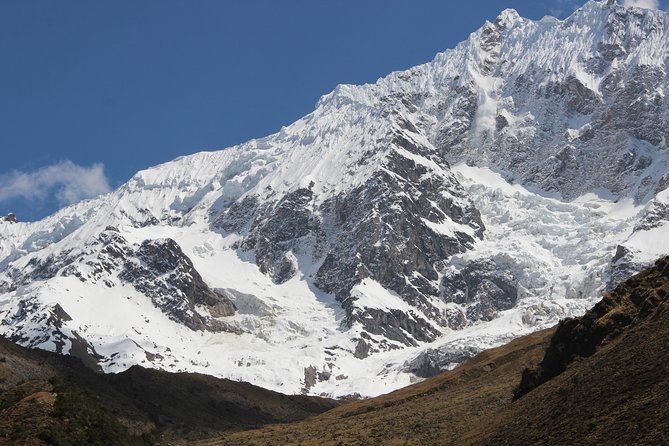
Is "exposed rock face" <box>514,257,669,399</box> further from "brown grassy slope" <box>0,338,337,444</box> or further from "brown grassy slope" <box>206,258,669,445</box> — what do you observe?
"brown grassy slope" <box>0,338,337,444</box>

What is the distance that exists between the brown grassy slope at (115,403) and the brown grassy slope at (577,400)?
1968 cm

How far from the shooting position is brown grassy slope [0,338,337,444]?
2352 inches

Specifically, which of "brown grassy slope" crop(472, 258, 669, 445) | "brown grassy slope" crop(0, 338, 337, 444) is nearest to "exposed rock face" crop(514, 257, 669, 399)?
"brown grassy slope" crop(472, 258, 669, 445)

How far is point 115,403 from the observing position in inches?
5037

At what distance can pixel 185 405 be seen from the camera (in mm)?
160125

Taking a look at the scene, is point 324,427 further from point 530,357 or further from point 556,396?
point 556,396

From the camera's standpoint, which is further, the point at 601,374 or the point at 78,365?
the point at 78,365

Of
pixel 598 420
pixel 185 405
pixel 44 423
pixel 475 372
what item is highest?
pixel 185 405

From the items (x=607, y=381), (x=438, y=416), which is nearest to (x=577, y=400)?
(x=607, y=381)

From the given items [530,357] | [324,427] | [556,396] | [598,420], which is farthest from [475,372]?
[598,420]

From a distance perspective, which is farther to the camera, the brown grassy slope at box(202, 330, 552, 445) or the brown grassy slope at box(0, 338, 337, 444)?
the brown grassy slope at box(202, 330, 552, 445)

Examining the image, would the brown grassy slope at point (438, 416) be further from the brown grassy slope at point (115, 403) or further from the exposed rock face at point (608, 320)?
the brown grassy slope at point (115, 403)

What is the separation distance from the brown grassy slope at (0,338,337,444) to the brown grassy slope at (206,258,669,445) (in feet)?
64.6

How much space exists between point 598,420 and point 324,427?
5061cm
